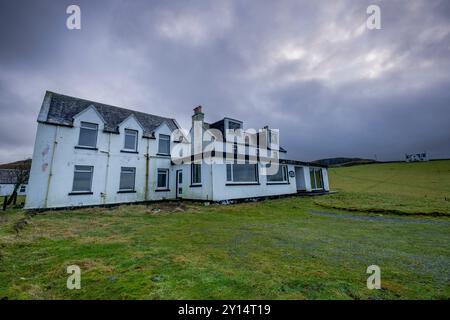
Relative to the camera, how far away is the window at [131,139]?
17109mm

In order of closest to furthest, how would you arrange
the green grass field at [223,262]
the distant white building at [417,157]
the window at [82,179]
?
the green grass field at [223,262] → the window at [82,179] → the distant white building at [417,157]

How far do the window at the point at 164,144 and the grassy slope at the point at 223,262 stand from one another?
1223cm

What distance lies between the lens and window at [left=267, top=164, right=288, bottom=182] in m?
17.8

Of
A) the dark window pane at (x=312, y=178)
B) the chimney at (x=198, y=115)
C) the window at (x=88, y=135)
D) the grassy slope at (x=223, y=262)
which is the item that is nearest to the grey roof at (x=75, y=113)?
the window at (x=88, y=135)

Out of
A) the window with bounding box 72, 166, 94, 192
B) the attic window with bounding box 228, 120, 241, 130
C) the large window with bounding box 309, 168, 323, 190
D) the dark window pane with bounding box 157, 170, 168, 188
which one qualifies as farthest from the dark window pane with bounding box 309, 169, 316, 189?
the window with bounding box 72, 166, 94, 192

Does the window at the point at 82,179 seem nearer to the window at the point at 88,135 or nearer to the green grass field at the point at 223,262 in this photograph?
the window at the point at 88,135

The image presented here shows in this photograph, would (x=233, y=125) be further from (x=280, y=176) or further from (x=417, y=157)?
(x=417, y=157)

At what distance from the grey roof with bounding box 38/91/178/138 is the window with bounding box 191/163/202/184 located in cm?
523

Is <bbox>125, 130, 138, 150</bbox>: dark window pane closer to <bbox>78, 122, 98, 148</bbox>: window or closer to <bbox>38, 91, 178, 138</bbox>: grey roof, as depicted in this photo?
<bbox>38, 91, 178, 138</bbox>: grey roof
